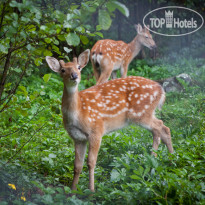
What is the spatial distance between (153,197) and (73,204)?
17.6 inches

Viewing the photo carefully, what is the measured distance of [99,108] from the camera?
274 cm

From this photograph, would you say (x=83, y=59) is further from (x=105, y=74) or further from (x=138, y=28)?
(x=138, y=28)

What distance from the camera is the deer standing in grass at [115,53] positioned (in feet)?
13.5

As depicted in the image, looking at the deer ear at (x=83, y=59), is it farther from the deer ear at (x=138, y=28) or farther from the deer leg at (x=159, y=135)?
the deer ear at (x=138, y=28)

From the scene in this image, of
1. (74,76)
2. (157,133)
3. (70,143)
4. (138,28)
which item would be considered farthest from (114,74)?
(74,76)

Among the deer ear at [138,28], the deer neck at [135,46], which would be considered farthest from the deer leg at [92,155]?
the deer neck at [135,46]

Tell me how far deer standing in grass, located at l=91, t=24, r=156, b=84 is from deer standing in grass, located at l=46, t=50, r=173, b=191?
1.08 meters

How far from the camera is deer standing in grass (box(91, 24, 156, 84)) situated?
4.11 meters

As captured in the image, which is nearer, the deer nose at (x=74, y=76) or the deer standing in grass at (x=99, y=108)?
the deer nose at (x=74, y=76)

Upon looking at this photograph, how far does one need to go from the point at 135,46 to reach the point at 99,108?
1.78 m

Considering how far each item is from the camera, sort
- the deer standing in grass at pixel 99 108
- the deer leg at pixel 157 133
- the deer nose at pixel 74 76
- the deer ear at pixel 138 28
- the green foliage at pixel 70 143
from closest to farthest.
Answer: the green foliage at pixel 70 143 → the deer nose at pixel 74 76 → the deer standing in grass at pixel 99 108 → the deer leg at pixel 157 133 → the deer ear at pixel 138 28

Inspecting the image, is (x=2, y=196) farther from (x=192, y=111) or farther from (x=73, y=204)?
(x=192, y=111)

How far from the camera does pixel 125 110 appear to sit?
114 inches

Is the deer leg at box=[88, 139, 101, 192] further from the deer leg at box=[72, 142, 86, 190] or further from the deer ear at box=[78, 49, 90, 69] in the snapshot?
the deer ear at box=[78, 49, 90, 69]
